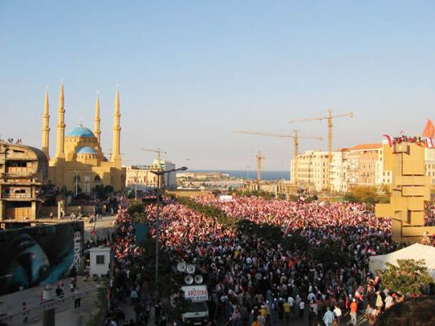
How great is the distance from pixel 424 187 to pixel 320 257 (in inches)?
470

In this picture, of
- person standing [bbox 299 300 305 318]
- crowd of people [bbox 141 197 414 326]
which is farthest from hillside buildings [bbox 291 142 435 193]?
person standing [bbox 299 300 305 318]

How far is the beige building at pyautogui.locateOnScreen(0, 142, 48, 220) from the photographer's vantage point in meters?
47.3

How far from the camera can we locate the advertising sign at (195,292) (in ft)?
50.6

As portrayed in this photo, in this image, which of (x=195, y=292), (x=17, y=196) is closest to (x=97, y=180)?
(x=17, y=196)

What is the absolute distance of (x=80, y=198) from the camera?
6775 cm

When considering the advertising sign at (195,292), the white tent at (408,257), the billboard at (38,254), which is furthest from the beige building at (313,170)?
the advertising sign at (195,292)

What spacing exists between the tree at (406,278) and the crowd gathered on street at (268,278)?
0.31 metres

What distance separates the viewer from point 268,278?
19812mm

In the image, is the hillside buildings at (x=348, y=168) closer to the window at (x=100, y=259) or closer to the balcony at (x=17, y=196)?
the balcony at (x=17, y=196)

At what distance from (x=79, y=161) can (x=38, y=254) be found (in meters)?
66.8

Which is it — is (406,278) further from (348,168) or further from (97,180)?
(348,168)

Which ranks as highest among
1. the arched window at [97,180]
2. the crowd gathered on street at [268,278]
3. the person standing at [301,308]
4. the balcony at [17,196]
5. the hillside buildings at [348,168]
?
the hillside buildings at [348,168]

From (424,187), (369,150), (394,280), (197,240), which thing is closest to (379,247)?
(424,187)

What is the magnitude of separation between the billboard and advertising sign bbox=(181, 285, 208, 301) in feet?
25.6
